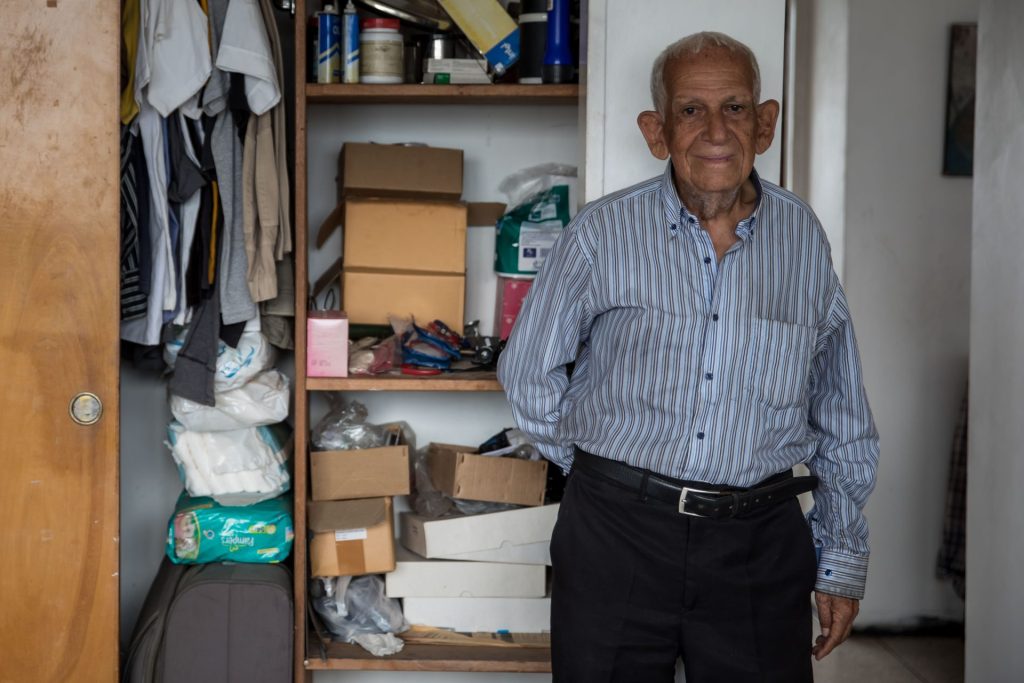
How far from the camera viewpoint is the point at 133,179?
257 cm

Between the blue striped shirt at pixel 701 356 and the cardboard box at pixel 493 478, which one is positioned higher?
the blue striped shirt at pixel 701 356

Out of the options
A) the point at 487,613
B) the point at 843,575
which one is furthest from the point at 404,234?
the point at 843,575

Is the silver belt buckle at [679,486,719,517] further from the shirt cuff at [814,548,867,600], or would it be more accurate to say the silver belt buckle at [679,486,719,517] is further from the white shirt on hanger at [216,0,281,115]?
the white shirt on hanger at [216,0,281,115]

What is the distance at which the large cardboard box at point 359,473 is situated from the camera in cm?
276

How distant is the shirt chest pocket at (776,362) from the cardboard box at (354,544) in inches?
49.0

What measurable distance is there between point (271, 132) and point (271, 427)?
32.9 inches

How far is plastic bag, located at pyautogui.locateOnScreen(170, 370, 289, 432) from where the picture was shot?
2727 mm

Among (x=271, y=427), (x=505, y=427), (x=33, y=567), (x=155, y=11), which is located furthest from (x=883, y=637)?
(x=155, y=11)

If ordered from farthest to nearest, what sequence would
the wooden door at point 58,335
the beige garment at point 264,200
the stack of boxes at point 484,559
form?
1. the stack of boxes at point 484,559
2. the beige garment at point 264,200
3. the wooden door at point 58,335

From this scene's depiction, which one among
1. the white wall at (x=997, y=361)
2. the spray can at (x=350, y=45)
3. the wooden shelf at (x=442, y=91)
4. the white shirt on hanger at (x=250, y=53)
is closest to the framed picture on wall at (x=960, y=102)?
the white wall at (x=997, y=361)

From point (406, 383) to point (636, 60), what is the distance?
0.94m

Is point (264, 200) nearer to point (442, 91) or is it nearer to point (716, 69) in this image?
point (442, 91)

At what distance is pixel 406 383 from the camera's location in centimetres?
266

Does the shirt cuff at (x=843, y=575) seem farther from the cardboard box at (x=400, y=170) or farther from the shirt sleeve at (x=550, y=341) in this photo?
the cardboard box at (x=400, y=170)
